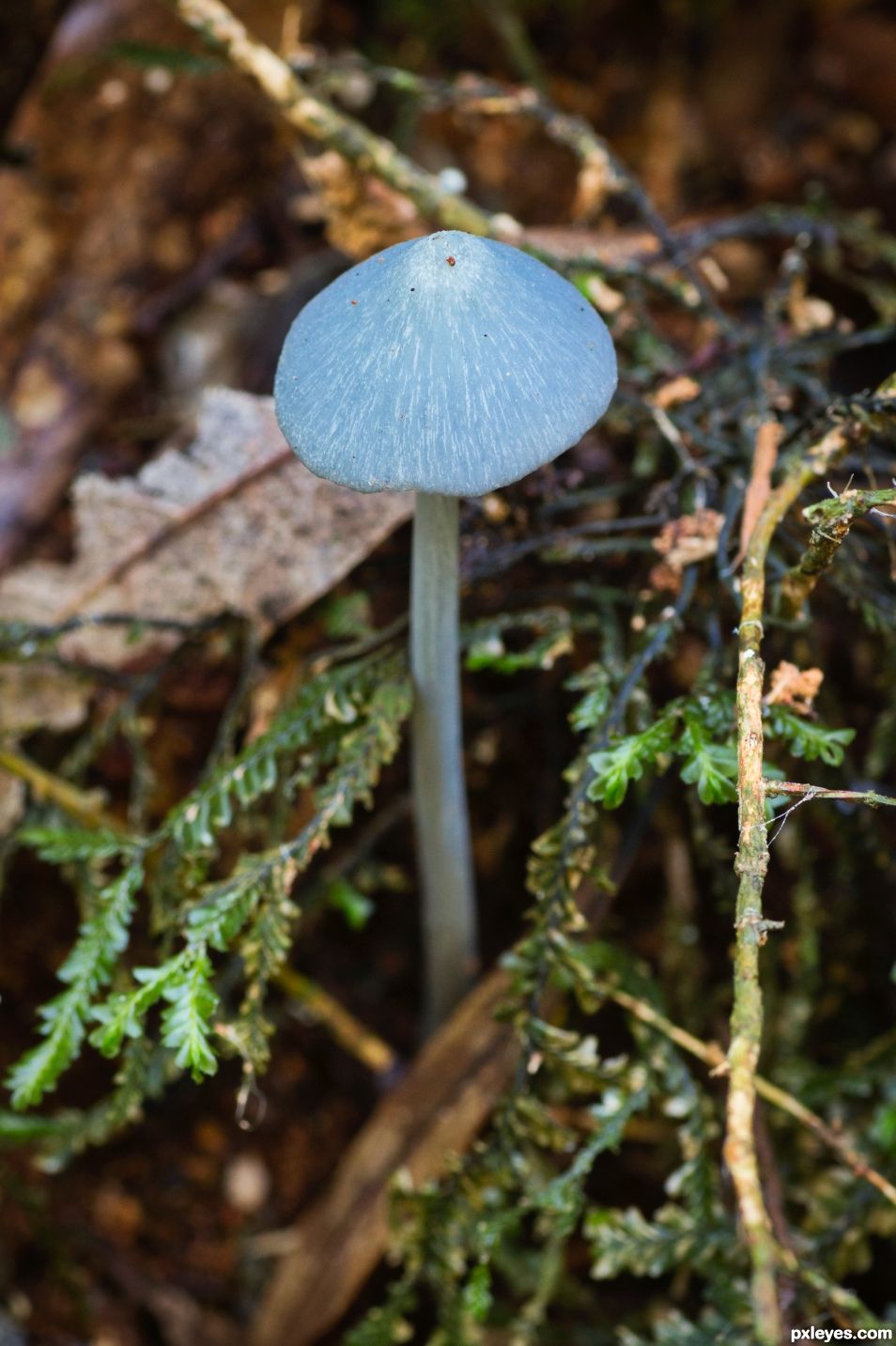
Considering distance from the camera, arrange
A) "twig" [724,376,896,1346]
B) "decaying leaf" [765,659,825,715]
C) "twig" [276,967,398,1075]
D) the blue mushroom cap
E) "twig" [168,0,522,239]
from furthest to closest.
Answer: "twig" [276,967,398,1075]
"twig" [168,0,522,239]
"decaying leaf" [765,659,825,715]
the blue mushroom cap
"twig" [724,376,896,1346]

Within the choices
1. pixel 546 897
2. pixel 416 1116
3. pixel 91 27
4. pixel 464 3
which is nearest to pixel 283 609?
pixel 546 897

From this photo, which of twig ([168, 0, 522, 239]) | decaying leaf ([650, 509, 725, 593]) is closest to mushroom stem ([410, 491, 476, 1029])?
decaying leaf ([650, 509, 725, 593])

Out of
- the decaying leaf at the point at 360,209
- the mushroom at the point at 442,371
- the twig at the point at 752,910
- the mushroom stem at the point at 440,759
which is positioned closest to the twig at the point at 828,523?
the twig at the point at 752,910

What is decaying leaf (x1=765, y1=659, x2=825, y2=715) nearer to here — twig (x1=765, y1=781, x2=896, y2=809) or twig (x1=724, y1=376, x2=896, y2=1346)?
twig (x1=724, y1=376, x2=896, y2=1346)

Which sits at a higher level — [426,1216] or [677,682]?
[677,682]

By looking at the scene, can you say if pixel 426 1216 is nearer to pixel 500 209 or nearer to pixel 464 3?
pixel 500 209

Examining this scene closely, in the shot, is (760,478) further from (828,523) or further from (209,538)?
(209,538)
